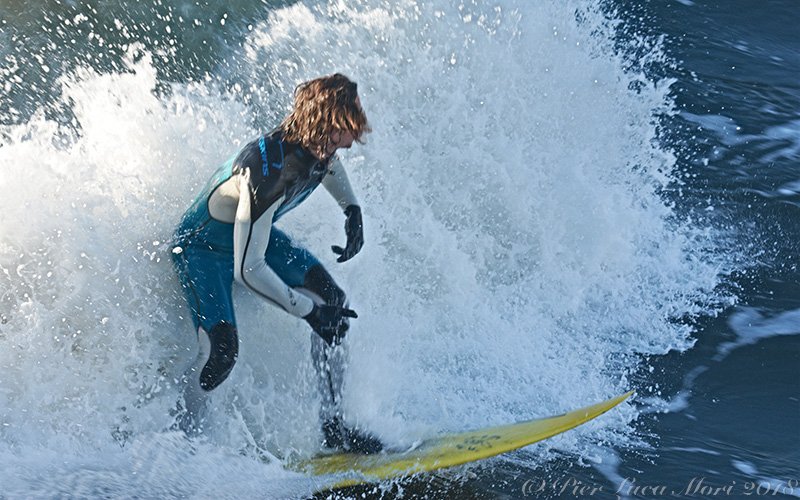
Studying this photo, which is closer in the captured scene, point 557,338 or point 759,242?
point 557,338

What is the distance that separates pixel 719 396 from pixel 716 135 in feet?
11.1

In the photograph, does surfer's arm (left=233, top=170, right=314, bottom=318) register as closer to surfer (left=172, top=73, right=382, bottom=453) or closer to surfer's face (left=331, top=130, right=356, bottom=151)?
surfer (left=172, top=73, right=382, bottom=453)

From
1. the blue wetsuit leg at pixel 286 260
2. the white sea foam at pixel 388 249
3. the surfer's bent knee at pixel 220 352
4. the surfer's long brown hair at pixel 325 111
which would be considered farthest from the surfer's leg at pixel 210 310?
the surfer's long brown hair at pixel 325 111

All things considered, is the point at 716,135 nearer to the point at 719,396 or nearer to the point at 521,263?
the point at 521,263

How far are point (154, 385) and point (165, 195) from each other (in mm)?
924

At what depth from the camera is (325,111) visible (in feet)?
9.82

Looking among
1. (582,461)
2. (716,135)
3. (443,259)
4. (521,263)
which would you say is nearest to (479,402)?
(582,461)

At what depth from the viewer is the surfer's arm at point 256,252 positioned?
310 cm

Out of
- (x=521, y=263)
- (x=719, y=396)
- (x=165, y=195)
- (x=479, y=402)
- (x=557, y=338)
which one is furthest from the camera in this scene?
(x=521, y=263)

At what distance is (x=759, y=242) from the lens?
6113mm

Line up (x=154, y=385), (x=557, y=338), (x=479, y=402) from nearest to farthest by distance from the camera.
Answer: (x=154, y=385) < (x=479, y=402) < (x=557, y=338)

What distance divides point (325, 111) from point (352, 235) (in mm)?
791

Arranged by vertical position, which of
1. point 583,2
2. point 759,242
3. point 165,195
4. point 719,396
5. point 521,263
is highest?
point 583,2

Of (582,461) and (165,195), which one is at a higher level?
(165,195)
